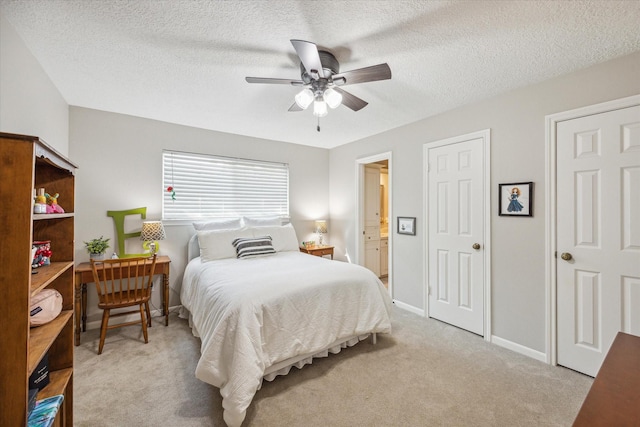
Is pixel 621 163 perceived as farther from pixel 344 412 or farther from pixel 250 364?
pixel 250 364

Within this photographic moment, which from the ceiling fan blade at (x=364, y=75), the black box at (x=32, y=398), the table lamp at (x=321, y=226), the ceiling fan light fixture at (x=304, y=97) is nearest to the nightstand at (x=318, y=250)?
the table lamp at (x=321, y=226)

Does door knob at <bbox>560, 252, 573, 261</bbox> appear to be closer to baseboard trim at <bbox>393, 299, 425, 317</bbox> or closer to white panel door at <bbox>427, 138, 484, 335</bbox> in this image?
white panel door at <bbox>427, 138, 484, 335</bbox>

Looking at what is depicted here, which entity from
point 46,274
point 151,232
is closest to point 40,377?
point 46,274

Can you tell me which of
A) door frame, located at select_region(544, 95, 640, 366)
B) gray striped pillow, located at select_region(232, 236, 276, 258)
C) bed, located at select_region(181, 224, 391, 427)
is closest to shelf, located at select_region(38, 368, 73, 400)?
bed, located at select_region(181, 224, 391, 427)

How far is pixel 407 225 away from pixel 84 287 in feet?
12.3

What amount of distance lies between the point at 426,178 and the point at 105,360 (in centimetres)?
371

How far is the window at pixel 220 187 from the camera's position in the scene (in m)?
3.50

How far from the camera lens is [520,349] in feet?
8.11

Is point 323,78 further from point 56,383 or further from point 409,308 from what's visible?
point 409,308

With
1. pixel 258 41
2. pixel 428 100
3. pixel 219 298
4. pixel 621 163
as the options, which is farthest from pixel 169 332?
pixel 621 163

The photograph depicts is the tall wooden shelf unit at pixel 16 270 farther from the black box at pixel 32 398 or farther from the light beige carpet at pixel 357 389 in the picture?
the light beige carpet at pixel 357 389

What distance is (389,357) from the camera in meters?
2.39

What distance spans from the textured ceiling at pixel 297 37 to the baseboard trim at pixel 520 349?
237 cm

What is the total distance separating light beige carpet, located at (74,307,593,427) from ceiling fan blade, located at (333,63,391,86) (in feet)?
7.21
